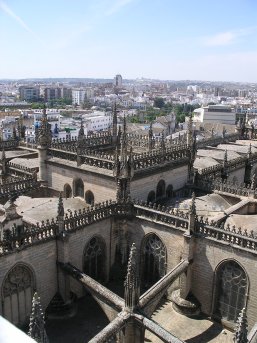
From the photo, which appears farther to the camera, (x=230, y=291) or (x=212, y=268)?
(x=212, y=268)

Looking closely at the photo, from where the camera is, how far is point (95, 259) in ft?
92.4

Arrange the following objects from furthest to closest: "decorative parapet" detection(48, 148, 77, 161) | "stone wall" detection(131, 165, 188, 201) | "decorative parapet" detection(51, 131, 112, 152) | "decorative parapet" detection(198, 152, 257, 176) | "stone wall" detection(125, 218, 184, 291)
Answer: "decorative parapet" detection(198, 152, 257, 176) → "decorative parapet" detection(51, 131, 112, 152) → "decorative parapet" detection(48, 148, 77, 161) → "stone wall" detection(131, 165, 188, 201) → "stone wall" detection(125, 218, 184, 291)

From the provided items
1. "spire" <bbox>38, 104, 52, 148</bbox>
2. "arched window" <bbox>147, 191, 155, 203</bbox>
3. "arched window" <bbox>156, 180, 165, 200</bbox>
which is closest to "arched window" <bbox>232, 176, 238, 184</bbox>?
"arched window" <bbox>156, 180, 165, 200</bbox>

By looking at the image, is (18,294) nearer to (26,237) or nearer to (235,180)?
(26,237)

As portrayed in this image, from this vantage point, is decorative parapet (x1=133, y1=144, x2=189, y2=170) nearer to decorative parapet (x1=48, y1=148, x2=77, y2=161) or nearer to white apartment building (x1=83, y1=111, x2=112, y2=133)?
decorative parapet (x1=48, y1=148, x2=77, y2=161)

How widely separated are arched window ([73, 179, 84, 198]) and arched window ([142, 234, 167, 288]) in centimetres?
764

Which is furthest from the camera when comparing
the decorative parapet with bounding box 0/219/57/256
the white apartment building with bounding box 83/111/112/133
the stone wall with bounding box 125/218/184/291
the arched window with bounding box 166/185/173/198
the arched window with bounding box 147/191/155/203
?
the white apartment building with bounding box 83/111/112/133

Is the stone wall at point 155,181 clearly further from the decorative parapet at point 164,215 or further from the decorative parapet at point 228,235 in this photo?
the decorative parapet at point 228,235

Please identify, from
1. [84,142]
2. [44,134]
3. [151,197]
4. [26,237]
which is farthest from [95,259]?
[84,142]

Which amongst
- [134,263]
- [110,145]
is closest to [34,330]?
[134,263]

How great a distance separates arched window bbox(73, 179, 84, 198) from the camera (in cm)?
3241

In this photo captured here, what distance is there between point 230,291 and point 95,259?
1002cm

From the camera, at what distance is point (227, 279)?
974 inches

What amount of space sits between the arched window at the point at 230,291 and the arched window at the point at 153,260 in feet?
14.5
